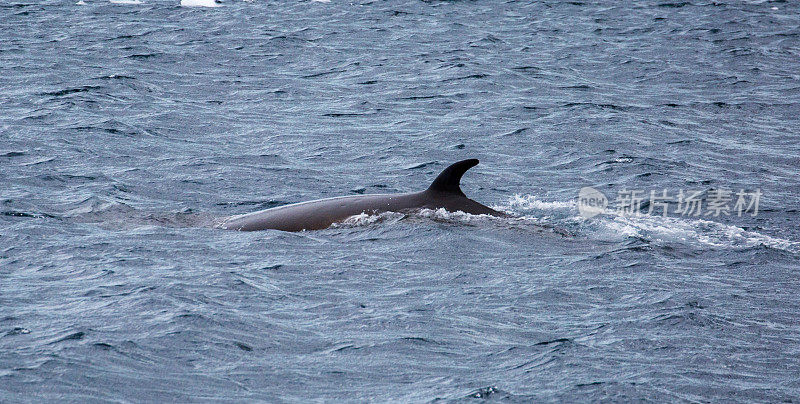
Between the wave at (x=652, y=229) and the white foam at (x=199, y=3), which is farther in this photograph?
the white foam at (x=199, y=3)

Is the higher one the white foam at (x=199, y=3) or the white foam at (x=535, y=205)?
the white foam at (x=199, y=3)

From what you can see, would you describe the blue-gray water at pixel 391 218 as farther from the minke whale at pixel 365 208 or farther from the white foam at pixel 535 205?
the minke whale at pixel 365 208

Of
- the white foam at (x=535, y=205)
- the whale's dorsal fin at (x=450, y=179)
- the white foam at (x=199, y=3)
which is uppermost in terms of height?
the whale's dorsal fin at (x=450, y=179)

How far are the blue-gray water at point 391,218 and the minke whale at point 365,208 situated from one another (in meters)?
0.18

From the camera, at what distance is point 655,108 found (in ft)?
58.2

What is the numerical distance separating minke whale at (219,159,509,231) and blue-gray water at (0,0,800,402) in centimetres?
18

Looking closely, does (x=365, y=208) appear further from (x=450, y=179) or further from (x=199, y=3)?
(x=199, y=3)

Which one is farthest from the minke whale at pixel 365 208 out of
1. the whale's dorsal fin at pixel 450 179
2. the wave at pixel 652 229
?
the wave at pixel 652 229

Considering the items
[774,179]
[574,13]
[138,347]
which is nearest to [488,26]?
[574,13]

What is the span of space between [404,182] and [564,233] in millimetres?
3013

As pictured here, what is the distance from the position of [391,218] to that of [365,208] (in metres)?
0.33

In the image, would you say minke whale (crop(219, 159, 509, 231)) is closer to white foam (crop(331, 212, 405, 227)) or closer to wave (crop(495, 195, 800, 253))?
white foam (crop(331, 212, 405, 227))

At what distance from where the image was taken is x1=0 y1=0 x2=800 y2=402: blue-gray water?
24.1 ft

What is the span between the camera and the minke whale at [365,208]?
1085cm
